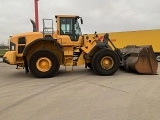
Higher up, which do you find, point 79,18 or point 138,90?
point 79,18

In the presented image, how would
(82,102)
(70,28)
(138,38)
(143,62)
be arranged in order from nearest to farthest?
(82,102)
(143,62)
(70,28)
(138,38)

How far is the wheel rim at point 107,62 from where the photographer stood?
1260cm

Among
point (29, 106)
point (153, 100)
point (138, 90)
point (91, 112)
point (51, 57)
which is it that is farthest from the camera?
point (51, 57)

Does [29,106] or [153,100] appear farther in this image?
[153,100]

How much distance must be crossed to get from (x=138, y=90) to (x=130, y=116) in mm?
2980

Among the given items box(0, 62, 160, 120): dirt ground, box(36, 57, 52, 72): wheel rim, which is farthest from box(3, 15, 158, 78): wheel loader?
box(0, 62, 160, 120): dirt ground

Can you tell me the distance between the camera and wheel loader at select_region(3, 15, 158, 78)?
39.8ft

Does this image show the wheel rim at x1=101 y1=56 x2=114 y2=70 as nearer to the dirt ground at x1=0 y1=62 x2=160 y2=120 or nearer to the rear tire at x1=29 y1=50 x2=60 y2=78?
the rear tire at x1=29 y1=50 x2=60 y2=78

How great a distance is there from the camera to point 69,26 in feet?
43.3

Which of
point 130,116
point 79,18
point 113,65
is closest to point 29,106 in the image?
point 130,116

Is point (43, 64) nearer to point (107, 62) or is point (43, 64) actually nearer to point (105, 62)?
point (105, 62)

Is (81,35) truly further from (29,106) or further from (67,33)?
(29,106)

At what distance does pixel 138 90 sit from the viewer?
27.8ft

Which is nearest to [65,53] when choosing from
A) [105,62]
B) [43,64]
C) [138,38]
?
[43,64]
